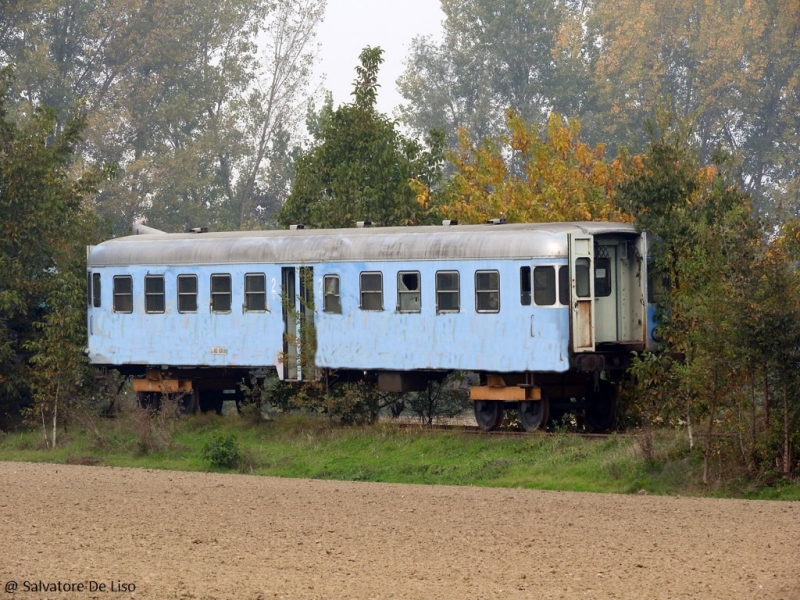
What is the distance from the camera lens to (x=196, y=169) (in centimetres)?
6347

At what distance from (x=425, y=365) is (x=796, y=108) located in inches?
1735

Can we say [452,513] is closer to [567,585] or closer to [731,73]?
[567,585]

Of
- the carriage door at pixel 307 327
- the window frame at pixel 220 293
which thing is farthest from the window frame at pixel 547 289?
the window frame at pixel 220 293

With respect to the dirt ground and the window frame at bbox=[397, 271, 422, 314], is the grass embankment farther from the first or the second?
the window frame at bbox=[397, 271, 422, 314]

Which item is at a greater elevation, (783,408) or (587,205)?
(587,205)

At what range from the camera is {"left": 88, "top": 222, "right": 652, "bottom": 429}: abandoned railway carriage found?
73.4 ft

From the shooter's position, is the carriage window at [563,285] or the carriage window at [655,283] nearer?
the carriage window at [563,285]

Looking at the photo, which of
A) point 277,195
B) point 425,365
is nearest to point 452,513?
point 425,365

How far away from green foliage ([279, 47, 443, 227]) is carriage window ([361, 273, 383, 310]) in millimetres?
6538

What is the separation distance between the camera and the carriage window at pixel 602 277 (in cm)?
2308

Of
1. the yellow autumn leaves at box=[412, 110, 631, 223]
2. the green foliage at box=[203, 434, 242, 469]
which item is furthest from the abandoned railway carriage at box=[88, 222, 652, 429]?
the yellow autumn leaves at box=[412, 110, 631, 223]

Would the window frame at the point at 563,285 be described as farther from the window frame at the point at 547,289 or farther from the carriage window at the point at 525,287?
the carriage window at the point at 525,287

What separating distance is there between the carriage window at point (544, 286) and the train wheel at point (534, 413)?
63.2 inches

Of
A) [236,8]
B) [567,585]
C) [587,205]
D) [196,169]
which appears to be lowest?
[567,585]
